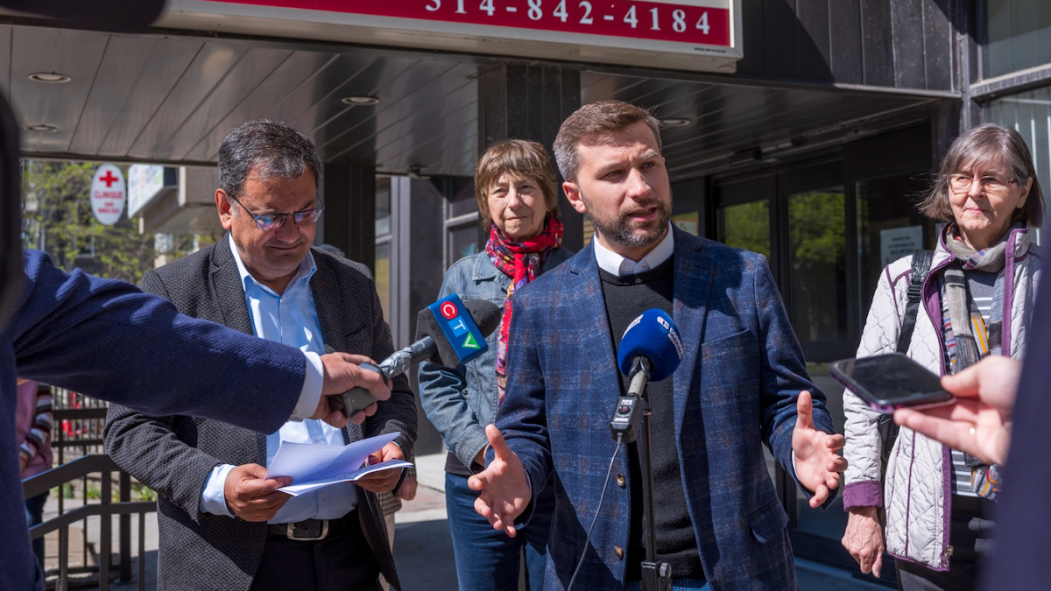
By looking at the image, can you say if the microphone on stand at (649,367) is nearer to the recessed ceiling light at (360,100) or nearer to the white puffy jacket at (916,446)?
the white puffy jacket at (916,446)

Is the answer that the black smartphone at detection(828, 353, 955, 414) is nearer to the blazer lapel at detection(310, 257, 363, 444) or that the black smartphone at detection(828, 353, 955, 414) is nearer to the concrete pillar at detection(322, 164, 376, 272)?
the blazer lapel at detection(310, 257, 363, 444)

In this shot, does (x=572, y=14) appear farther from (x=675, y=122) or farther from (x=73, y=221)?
(x=73, y=221)

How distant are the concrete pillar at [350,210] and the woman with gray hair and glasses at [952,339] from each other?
6.08m

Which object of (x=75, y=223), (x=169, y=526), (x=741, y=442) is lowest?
A: (x=169, y=526)

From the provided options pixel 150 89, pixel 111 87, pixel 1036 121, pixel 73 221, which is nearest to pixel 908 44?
pixel 1036 121

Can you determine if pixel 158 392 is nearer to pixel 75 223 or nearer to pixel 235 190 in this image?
pixel 235 190

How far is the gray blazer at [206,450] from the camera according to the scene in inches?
93.5

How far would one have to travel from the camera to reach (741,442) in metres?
2.34

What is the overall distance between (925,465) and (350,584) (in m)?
1.85

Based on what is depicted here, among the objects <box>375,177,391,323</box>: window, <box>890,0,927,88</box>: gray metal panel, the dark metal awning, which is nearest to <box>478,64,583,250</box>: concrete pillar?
the dark metal awning

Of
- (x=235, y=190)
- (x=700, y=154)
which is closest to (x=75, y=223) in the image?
(x=700, y=154)

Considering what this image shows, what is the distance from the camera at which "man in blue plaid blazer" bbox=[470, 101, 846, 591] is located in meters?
2.24

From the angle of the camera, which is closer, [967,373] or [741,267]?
[967,373]

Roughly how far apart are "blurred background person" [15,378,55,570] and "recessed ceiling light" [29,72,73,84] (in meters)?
1.83
